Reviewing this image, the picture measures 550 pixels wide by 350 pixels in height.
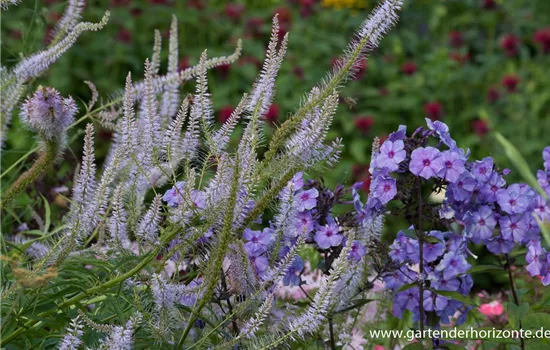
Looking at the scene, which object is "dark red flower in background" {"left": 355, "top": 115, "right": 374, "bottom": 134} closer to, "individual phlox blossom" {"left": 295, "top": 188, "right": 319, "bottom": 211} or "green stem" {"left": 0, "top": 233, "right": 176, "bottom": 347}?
"individual phlox blossom" {"left": 295, "top": 188, "right": 319, "bottom": 211}

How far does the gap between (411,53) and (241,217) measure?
585 centimetres

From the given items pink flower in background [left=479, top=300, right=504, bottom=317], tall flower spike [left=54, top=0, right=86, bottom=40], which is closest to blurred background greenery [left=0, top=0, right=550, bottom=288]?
pink flower in background [left=479, top=300, right=504, bottom=317]

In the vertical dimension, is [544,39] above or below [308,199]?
above

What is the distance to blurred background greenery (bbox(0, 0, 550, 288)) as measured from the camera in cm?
638

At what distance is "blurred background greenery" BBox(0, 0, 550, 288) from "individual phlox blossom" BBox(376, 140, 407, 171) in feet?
11.9

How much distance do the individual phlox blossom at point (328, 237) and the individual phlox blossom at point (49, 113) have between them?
0.73 m

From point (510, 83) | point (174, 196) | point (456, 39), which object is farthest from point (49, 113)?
point (456, 39)

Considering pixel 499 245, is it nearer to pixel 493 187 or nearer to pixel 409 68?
pixel 493 187

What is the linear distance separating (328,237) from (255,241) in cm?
19

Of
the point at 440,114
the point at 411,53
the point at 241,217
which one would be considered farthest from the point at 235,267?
the point at 411,53

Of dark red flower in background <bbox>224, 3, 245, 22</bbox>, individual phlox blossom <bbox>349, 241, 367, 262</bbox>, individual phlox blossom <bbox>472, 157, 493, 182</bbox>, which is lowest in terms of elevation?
individual phlox blossom <bbox>349, 241, 367, 262</bbox>

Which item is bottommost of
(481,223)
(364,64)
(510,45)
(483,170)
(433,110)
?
(481,223)

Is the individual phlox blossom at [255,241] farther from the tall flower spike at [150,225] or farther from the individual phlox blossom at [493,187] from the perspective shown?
the individual phlox blossom at [493,187]

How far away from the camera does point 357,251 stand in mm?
2406
